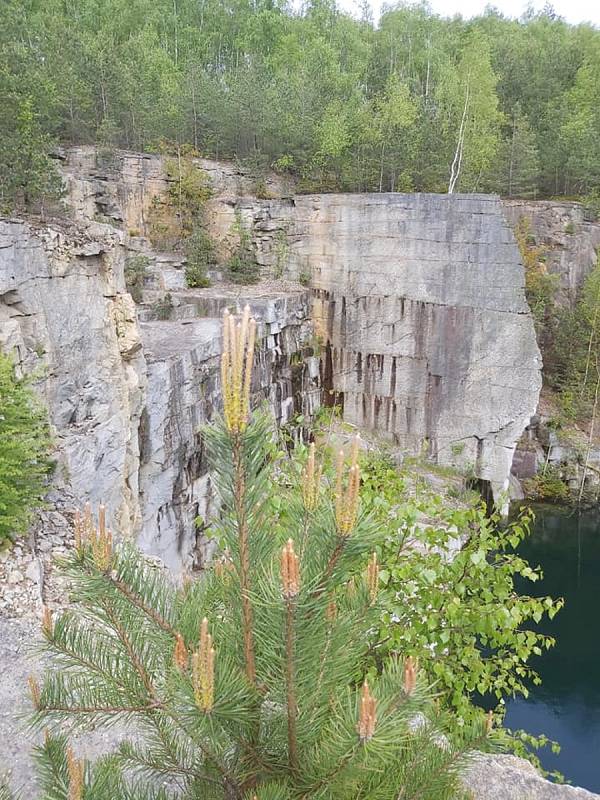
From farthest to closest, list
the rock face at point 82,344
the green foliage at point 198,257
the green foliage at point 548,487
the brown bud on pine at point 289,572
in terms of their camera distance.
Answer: the green foliage at point 548,487 < the green foliage at point 198,257 < the rock face at point 82,344 < the brown bud on pine at point 289,572

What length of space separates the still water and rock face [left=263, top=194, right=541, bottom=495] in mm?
2499

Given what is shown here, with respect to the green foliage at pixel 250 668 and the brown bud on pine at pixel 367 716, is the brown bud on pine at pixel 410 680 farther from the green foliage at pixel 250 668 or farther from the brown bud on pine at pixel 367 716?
the brown bud on pine at pixel 367 716

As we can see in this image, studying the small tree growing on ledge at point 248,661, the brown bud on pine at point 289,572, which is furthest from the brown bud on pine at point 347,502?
the brown bud on pine at point 289,572

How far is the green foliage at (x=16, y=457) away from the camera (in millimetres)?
5691

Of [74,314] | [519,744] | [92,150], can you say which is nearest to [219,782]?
[519,744]

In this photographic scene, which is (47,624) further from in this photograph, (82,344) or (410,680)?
(82,344)

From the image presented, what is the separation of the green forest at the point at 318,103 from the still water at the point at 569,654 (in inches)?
505

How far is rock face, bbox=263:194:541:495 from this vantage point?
1702cm

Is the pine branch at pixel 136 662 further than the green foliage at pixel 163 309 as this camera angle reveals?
No

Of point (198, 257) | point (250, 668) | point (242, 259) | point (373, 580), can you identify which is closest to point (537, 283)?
point (242, 259)

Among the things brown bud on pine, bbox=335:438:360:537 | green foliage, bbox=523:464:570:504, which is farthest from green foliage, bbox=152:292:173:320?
brown bud on pine, bbox=335:438:360:537

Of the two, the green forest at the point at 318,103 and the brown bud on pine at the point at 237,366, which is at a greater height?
the green forest at the point at 318,103

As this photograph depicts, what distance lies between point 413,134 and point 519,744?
66.1 feet

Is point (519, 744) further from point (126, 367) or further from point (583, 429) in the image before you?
point (583, 429)
